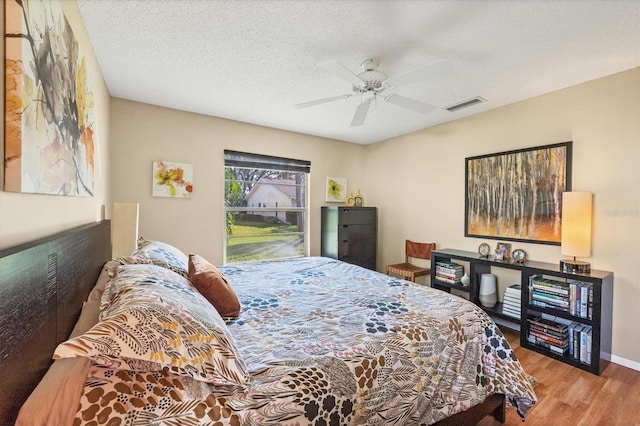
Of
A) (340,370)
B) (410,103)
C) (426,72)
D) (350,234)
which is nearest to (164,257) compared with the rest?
(340,370)

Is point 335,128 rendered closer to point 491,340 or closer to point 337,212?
point 337,212

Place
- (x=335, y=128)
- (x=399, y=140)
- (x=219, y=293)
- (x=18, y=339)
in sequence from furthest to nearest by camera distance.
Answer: (x=399, y=140) → (x=335, y=128) → (x=219, y=293) → (x=18, y=339)

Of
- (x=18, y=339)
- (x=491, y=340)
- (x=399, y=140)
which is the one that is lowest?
(x=491, y=340)

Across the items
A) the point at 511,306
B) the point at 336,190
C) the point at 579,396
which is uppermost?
the point at 336,190

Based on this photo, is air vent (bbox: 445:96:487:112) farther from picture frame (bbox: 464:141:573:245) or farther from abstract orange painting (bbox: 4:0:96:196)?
abstract orange painting (bbox: 4:0:96:196)

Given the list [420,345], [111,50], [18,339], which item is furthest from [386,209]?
[18,339]

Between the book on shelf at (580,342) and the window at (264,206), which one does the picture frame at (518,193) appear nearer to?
the book on shelf at (580,342)

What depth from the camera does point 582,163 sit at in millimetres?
2641

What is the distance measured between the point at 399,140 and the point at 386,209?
1130 mm

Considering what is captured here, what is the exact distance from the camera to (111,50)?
2.08 metres

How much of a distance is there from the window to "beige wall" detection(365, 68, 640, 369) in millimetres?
1779

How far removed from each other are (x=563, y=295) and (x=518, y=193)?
111 cm

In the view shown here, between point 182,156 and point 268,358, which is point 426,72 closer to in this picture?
point 268,358

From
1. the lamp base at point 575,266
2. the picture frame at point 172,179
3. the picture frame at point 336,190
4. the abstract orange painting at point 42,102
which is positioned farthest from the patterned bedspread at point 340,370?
the picture frame at point 336,190
